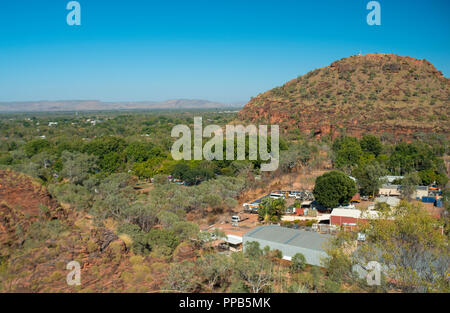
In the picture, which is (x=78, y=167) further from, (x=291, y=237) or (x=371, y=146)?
(x=371, y=146)

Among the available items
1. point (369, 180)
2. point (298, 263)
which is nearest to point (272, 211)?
point (298, 263)

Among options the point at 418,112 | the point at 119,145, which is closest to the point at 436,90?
the point at 418,112

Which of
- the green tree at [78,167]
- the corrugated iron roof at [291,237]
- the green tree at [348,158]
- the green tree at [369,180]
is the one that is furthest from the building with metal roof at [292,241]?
the green tree at [348,158]

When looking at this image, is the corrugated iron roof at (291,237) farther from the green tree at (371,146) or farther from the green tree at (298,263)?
the green tree at (371,146)

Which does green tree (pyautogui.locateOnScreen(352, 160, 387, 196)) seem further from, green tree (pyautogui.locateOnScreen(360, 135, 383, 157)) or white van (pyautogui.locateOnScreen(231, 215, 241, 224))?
green tree (pyautogui.locateOnScreen(360, 135, 383, 157))

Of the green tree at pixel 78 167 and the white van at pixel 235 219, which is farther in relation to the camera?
the green tree at pixel 78 167

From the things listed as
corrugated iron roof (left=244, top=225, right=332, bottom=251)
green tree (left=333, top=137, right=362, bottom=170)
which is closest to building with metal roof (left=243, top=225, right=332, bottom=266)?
corrugated iron roof (left=244, top=225, right=332, bottom=251)
